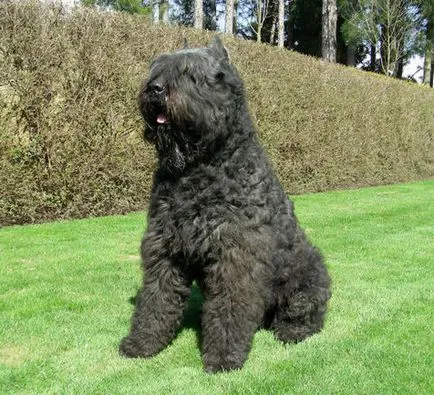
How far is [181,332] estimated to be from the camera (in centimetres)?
400

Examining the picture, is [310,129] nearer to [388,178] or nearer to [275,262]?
[388,178]

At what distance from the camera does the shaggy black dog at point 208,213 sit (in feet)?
10.5

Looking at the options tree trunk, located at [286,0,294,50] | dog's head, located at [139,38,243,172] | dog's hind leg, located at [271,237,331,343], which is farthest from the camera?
tree trunk, located at [286,0,294,50]

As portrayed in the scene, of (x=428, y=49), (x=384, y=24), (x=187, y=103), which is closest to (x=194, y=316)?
(x=187, y=103)

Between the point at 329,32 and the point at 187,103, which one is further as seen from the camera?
the point at 329,32

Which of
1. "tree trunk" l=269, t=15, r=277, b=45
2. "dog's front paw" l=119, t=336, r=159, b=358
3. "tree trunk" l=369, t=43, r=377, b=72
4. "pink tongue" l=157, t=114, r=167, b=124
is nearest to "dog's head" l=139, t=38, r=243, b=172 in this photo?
"pink tongue" l=157, t=114, r=167, b=124

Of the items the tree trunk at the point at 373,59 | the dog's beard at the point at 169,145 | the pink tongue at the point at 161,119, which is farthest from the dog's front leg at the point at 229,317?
the tree trunk at the point at 373,59

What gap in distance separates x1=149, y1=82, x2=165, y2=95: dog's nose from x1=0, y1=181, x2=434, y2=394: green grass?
1700 mm

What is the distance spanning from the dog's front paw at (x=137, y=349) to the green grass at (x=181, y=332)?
0.18ft

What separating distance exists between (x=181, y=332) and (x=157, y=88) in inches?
73.2

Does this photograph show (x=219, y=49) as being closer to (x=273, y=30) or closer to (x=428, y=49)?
(x=428, y=49)

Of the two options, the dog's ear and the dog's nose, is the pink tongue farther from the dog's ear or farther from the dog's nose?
the dog's ear

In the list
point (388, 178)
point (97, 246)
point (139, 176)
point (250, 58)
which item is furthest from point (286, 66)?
point (97, 246)

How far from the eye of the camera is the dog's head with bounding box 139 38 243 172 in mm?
3117
